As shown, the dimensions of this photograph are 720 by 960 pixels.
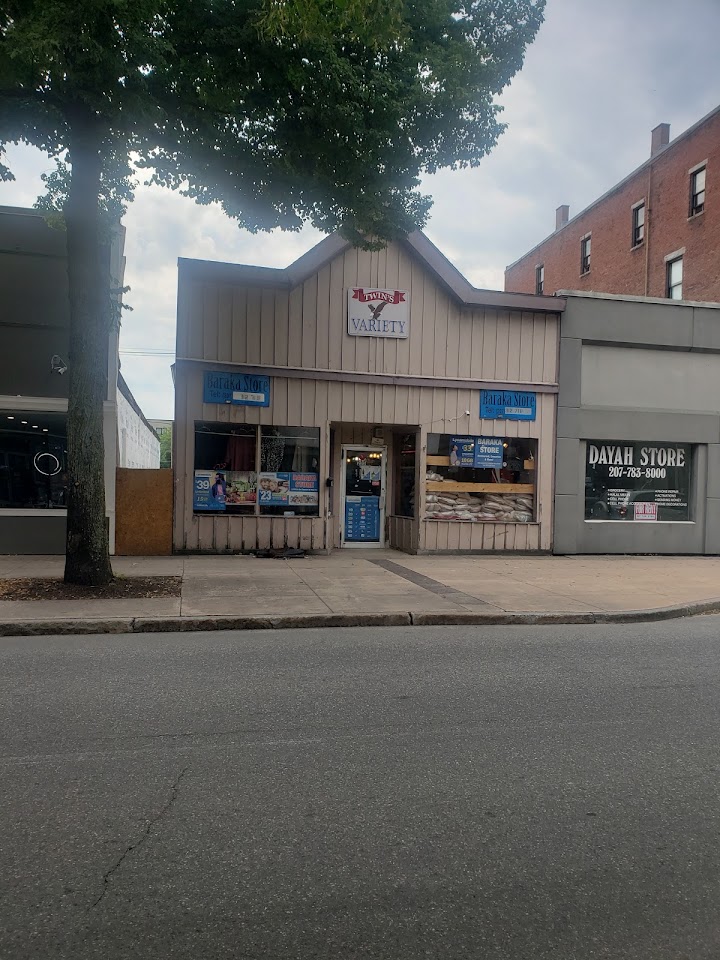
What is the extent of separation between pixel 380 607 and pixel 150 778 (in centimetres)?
484

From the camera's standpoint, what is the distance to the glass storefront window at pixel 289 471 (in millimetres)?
13508

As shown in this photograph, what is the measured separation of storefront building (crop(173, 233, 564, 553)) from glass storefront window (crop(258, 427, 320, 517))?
0.09ft

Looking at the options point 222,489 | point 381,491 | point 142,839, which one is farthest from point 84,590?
point 381,491

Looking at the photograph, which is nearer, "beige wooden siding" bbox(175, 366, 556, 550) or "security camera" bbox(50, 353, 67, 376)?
"security camera" bbox(50, 353, 67, 376)

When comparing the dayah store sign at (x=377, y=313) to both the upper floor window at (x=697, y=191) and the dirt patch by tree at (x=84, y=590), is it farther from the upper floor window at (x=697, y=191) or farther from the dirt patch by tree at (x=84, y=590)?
the upper floor window at (x=697, y=191)

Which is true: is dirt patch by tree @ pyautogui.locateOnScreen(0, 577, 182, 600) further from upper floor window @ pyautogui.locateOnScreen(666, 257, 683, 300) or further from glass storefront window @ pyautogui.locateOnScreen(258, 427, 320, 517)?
upper floor window @ pyautogui.locateOnScreen(666, 257, 683, 300)

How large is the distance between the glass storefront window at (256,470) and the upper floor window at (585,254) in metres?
22.4

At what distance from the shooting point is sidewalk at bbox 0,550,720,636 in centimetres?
766

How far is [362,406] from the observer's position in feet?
45.3

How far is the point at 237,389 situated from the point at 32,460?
3952 mm

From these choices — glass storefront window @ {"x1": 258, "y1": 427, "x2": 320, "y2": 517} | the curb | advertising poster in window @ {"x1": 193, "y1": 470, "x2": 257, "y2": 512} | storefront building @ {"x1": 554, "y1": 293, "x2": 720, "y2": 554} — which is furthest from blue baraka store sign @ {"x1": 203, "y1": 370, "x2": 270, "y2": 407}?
the curb

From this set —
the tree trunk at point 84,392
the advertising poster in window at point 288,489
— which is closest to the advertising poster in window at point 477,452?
the advertising poster in window at point 288,489

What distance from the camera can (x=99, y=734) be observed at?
431 centimetres

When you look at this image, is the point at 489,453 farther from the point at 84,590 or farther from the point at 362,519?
the point at 84,590
